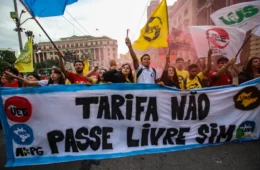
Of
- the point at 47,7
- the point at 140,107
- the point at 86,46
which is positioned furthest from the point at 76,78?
the point at 86,46

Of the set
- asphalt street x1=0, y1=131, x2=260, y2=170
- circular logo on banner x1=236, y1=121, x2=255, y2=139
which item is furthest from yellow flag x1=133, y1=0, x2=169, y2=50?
asphalt street x1=0, y1=131, x2=260, y2=170

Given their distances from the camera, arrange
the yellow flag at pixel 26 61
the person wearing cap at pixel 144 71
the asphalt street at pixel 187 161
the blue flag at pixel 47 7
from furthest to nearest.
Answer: the yellow flag at pixel 26 61 < the person wearing cap at pixel 144 71 < the blue flag at pixel 47 7 < the asphalt street at pixel 187 161

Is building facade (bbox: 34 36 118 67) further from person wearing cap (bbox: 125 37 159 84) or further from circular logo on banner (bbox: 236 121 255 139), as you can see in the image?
circular logo on banner (bbox: 236 121 255 139)

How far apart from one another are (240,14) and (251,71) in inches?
53.0

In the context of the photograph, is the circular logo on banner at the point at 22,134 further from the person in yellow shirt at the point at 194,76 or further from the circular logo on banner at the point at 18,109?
the person in yellow shirt at the point at 194,76

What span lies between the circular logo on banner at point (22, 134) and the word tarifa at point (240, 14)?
186 inches

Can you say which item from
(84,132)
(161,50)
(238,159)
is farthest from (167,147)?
(161,50)

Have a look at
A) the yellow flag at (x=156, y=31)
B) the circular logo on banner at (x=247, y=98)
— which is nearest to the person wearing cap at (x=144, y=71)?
→ the yellow flag at (x=156, y=31)

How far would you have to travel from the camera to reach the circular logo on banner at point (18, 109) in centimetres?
282

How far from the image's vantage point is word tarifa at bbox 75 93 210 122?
116 inches

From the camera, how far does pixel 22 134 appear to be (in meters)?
2.85

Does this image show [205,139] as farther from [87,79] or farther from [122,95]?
[87,79]

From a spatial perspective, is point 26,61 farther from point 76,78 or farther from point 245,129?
point 245,129

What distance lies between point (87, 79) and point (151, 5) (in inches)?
2176
